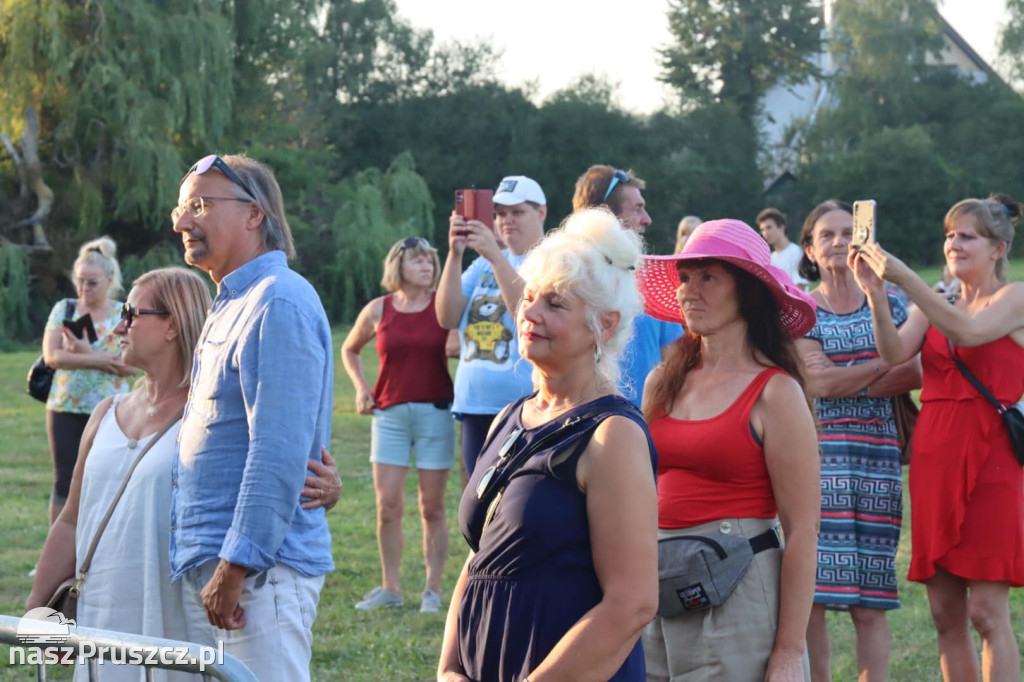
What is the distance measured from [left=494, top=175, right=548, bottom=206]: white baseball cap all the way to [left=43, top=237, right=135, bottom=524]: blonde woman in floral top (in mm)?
2680

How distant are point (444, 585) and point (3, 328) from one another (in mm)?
18993

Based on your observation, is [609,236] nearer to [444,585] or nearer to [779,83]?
[444,585]

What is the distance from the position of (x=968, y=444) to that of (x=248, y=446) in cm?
282

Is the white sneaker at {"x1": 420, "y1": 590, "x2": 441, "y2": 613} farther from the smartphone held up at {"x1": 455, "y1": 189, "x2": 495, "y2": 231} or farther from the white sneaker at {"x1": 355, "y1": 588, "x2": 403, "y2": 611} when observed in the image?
the smartphone held up at {"x1": 455, "y1": 189, "x2": 495, "y2": 231}

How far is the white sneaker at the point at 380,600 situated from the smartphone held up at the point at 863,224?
11.9 feet

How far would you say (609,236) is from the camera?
104 inches

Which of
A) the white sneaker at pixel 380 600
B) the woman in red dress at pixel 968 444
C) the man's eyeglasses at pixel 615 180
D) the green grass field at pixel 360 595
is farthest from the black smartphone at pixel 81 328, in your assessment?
the woman in red dress at pixel 968 444

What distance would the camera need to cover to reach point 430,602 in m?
6.77

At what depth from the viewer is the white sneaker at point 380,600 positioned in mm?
6852

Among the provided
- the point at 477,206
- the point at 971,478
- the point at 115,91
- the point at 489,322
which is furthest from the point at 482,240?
the point at 115,91

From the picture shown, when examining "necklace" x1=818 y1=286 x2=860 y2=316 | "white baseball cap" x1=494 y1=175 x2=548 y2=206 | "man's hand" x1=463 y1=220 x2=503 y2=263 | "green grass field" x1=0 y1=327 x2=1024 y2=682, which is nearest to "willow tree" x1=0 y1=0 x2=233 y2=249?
"green grass field" x1=0 y1=327 x2=1024 y2=682

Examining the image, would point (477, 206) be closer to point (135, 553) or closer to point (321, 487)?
point (321, 487)

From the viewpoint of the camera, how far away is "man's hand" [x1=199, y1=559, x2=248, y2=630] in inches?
116

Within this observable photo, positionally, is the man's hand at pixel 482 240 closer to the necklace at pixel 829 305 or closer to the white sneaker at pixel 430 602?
the necklace at pixel 829 305
